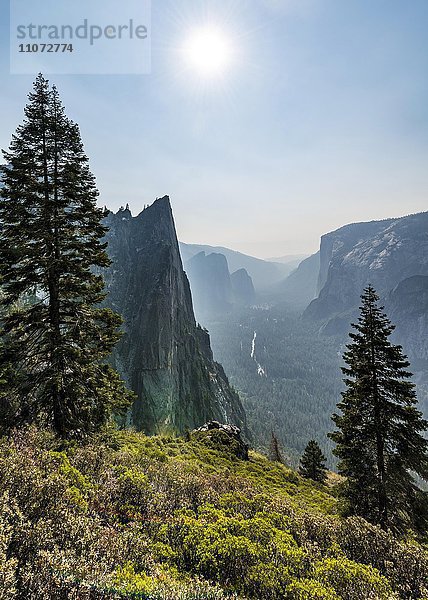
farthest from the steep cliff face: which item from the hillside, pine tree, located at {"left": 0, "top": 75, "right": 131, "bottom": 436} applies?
the hillside

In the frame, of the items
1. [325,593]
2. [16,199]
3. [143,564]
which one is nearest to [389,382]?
[325,593]

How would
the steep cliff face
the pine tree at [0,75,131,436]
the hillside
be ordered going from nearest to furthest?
the hillside, the pine tree at [0,75,131,436], the steep cliff face

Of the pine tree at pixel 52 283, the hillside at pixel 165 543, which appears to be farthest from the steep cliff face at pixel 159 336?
the hillside at pixel 165 543

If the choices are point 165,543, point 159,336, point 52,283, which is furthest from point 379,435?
point 159,336

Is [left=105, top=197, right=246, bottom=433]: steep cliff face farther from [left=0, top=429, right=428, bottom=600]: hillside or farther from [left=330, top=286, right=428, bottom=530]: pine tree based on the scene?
[left=0, top=429, right=428, bottom=600]: hillside

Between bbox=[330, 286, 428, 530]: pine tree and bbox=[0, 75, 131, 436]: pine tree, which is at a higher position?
bbox=[0, 75, 131, 436]: pine tree

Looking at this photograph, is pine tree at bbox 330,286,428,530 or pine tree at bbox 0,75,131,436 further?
pine tree at bbox 330,286,428,530

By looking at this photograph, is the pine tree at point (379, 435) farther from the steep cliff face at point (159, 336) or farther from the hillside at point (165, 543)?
the steep cliff face at point (159, 336)
